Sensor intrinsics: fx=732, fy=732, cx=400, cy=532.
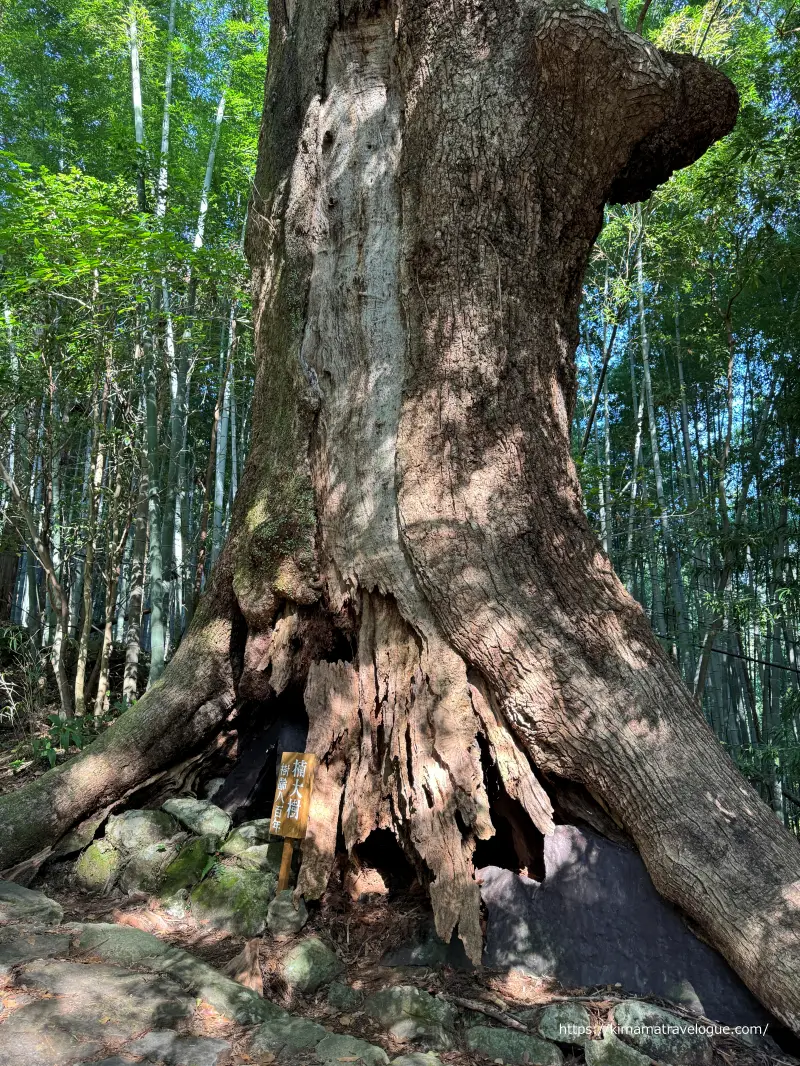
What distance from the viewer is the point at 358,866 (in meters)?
3.26

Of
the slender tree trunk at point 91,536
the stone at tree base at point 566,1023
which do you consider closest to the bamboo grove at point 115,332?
the slender tree trunk at point 91,536

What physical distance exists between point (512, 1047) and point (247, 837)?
150 centimetres

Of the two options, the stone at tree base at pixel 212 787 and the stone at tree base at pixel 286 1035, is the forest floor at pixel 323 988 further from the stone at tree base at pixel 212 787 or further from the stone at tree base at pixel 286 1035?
the stone at tree base at pixel 212 787

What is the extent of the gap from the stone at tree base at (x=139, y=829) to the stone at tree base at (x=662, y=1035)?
7.00 ft

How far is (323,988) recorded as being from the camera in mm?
2727

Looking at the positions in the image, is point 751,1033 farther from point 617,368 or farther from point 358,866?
point 617,368

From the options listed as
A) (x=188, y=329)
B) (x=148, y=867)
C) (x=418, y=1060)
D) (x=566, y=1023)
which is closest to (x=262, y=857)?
(x=148, y=867)

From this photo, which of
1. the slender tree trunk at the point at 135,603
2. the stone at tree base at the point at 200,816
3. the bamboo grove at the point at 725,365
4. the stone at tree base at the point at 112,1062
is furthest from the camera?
the slender tree trunk at the point at 135,603

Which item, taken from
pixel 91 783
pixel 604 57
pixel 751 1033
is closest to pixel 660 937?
pixel 751 1033

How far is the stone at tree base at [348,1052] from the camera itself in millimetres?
2270

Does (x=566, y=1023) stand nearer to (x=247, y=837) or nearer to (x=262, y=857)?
(x=262, y=857)

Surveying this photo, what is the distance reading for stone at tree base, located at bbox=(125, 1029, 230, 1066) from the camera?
2137 millimetres

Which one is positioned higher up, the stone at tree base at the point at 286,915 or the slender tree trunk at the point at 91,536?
the slender tree trunk at the point at 91,536

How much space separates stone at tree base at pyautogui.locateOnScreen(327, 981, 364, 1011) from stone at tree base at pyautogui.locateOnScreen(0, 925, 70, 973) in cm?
98
